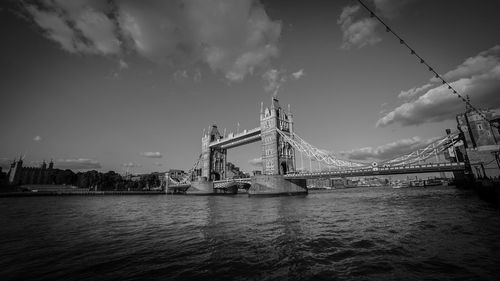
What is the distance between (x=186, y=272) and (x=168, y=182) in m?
119

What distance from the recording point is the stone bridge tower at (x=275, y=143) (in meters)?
56.7

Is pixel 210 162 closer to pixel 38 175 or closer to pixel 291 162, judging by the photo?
pixel 291 162

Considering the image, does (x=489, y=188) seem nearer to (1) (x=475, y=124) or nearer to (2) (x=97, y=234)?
(1) (x=475, y=124)

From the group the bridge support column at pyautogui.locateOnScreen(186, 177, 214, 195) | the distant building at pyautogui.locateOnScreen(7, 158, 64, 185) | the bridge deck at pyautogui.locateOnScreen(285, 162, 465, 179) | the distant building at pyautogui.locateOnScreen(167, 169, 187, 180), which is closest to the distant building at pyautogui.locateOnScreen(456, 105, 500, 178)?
the bridge deck at pyautogui.locateOnScreen(285, 162, 465, 179)

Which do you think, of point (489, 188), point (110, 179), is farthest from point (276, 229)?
point (110, 179)

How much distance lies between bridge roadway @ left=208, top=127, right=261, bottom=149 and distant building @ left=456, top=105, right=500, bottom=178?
44.8m

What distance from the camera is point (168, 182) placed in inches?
4567

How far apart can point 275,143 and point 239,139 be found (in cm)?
2269

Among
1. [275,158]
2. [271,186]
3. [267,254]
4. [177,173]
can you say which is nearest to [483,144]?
[271,186]

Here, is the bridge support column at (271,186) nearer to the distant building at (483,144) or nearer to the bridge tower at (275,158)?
the bridge tower at (275,158)

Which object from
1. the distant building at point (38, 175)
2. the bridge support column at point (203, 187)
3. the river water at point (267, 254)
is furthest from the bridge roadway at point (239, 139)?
the distant building at point (38, 175)

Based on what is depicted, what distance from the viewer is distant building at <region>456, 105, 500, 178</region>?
103ft

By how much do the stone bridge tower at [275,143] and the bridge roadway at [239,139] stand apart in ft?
19.3

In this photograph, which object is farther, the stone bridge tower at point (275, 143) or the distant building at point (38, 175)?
the distant building at point (38, 175)
